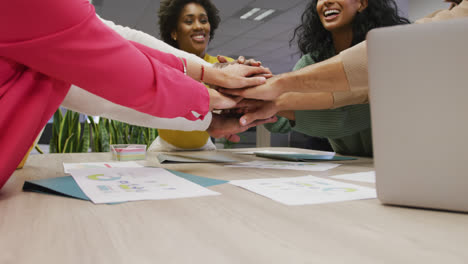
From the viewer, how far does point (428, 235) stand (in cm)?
34

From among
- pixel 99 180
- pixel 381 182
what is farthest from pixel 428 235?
pixel 99 180

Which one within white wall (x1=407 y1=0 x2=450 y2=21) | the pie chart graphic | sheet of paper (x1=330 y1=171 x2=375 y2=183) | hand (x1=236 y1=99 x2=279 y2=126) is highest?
white wall (x1=407 y1=0 x2=450 y2=21)

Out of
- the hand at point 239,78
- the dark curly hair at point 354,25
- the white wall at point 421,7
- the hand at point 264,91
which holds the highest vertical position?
the white wall at point 421,7

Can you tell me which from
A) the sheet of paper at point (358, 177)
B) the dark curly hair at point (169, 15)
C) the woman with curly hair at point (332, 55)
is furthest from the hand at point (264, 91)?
the dark curly hair at point (169, 15)

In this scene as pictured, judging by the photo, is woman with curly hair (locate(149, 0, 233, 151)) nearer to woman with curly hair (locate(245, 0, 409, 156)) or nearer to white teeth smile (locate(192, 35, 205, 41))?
white teeth smile (locate(192, 35, 205, 41))

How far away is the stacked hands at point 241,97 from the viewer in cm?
114

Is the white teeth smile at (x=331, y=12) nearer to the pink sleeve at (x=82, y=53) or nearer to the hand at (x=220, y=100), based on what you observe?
the hand at (x=220, y=100)

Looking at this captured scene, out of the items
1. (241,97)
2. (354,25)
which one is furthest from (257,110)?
(354,25)

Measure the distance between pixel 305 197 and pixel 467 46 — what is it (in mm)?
271

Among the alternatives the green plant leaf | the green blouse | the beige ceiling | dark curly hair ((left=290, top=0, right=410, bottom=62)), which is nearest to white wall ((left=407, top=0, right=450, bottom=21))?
the beige ceiling

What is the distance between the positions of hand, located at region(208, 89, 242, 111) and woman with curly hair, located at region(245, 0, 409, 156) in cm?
19

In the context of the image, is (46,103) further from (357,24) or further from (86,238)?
(357,24)

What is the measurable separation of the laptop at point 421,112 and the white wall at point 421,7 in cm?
353

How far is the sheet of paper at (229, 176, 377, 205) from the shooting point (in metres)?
0.49
